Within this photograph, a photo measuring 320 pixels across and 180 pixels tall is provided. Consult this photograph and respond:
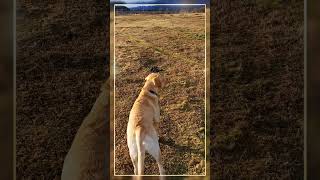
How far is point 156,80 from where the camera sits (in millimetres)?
7453

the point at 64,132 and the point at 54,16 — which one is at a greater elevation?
the point at 54,16

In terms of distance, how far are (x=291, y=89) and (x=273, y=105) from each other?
0.20 meters

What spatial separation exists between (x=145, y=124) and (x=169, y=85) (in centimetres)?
39

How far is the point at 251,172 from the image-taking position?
24.3ft

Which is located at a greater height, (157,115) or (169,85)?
(169,85)
